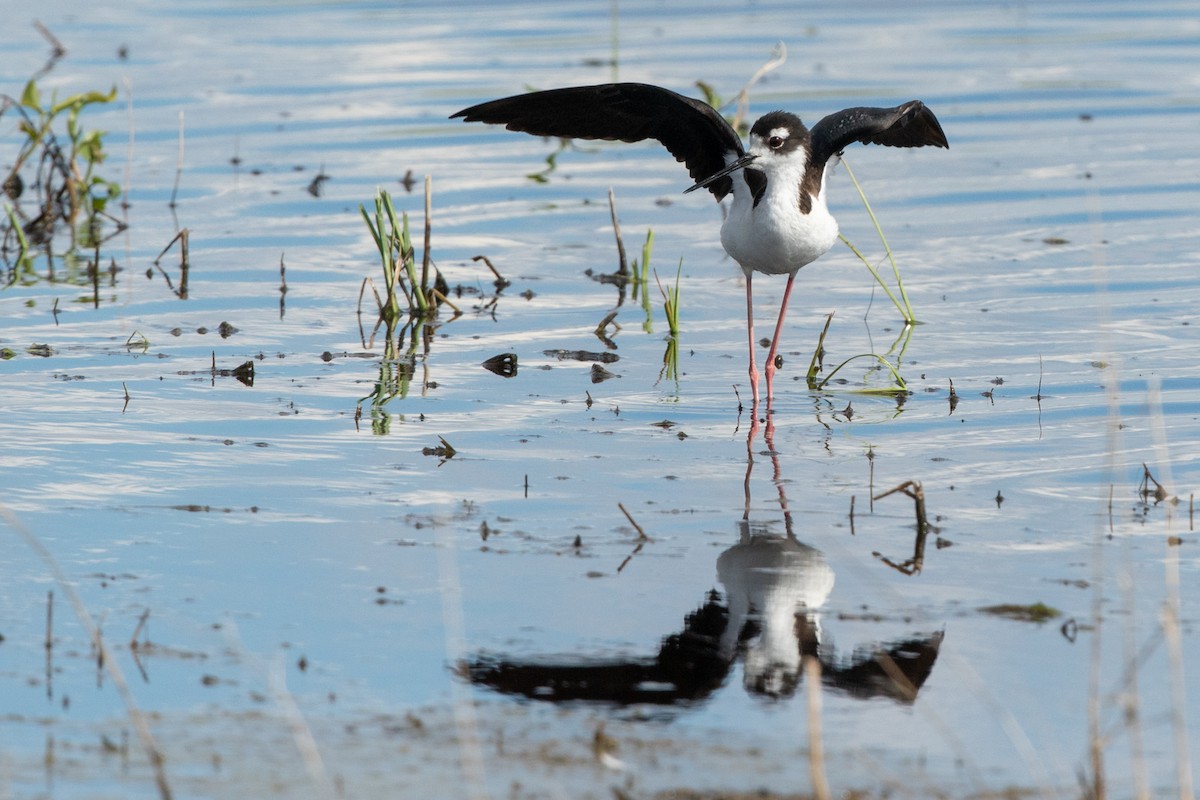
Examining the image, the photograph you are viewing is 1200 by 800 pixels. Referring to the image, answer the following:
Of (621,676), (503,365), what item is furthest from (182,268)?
(621,676)

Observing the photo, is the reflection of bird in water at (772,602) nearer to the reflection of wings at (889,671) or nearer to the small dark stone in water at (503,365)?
the reflection of wings at (889,671)

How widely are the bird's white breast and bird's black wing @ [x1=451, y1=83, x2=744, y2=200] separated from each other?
0.82 ft

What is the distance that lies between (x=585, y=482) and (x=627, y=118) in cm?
227

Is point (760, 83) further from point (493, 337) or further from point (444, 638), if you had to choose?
point (444, 638)

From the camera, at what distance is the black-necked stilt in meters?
8.09

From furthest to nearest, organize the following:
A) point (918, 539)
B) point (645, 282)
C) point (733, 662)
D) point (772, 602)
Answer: point (645, 282), point (918, 539), point (772, 602), point (733, 662)

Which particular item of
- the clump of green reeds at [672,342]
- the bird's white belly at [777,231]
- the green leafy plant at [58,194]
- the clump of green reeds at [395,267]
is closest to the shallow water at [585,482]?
the clump of green reeds at [672,342]

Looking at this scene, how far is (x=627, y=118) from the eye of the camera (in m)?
8.56

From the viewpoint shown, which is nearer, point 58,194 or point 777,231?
point 777,231

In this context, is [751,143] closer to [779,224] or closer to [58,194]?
[779,224]

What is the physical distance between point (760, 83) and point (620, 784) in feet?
47.6

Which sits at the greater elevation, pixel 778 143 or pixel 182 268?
pixel 778 143

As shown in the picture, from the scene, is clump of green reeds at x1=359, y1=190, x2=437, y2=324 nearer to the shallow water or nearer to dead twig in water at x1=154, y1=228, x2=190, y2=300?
the shallow water

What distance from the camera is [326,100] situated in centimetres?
1808
